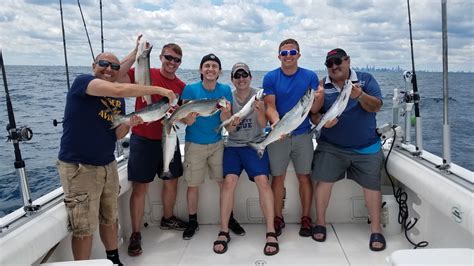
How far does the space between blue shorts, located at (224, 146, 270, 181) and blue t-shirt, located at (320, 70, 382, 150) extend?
2.51 ft

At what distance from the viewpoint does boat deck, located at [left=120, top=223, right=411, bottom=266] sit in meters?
3.42

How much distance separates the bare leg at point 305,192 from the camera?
13.1 ft

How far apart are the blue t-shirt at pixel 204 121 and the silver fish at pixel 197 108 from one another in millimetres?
347

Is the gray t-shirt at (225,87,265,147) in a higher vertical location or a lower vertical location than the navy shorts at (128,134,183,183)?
higher

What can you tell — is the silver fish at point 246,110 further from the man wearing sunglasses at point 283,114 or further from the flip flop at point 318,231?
the flip flop at point 318,231

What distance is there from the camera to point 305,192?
4.02m

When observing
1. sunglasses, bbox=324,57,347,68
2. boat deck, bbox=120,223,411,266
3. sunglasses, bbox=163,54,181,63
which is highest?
sunglasses, bbox=163,54,181,63

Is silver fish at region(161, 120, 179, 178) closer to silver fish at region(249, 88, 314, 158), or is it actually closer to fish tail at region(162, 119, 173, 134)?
fish tail at region(162, 119, 173, 134)

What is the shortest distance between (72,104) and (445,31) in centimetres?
276

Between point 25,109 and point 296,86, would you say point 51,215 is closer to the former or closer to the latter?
point 296,86

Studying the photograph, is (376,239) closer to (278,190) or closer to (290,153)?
(278,190)

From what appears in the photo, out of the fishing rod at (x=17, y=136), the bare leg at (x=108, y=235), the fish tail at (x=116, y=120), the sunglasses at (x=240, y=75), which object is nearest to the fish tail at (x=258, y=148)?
the sunglasses at (x=240, y=75)

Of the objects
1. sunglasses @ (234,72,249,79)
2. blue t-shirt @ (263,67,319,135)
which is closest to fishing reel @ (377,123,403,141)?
blue t-shirt @ (263,67,319,135)

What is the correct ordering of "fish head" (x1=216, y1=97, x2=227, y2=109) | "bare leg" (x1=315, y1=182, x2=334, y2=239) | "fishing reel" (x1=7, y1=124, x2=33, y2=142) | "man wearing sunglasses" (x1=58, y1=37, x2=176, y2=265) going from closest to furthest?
"fishing reel" (x1=7, y1=124, x2=33, y2=142)
"man wearing sunglasses" (x1=58, y1=37, x2=176, y2=265)
"fish head" (x1=216, y1=97, x2=227, y2=109)
"bare leg" (x1=315, y1=182, x2=334, y2=239)
